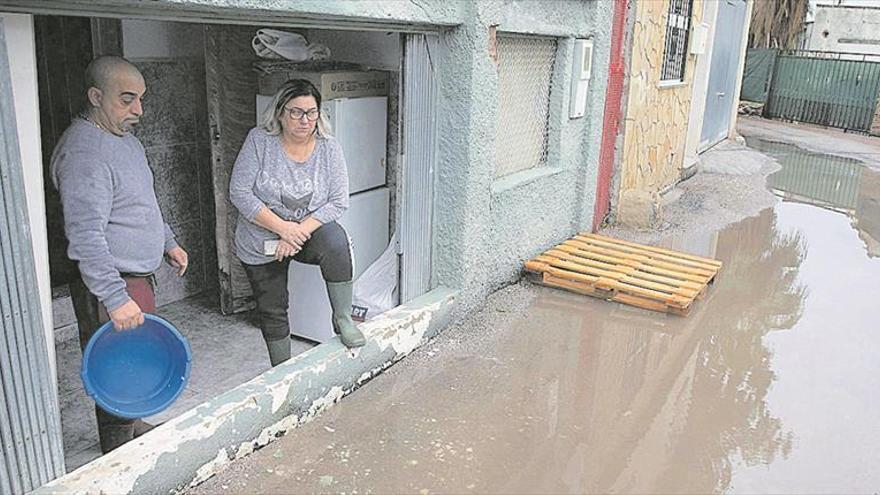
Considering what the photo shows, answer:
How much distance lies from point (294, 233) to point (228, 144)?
54.2 inches

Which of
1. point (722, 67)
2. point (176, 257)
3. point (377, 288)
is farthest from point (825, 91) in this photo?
point (176, 257)

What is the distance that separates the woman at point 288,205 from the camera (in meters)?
3.52

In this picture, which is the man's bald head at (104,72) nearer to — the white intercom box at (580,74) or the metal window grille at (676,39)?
the white intercom box at (580,74)

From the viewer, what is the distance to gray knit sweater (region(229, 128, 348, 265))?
3539mm

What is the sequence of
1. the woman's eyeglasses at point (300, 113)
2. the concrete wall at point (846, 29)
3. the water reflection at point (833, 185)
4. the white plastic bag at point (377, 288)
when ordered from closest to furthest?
1. the woman's eyeglasses at point (300, 113)
2. the white plastic bag at point (377, 288)
3. the water reflection at point (833, 185)
4. the concrete wall at point (846, 29)

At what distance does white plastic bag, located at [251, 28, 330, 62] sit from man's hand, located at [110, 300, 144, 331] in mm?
2149

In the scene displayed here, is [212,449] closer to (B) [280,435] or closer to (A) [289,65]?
(B) [280,435]

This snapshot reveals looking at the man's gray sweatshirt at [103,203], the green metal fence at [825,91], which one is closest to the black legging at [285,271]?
the man's gray sweatshirt at [103,203]

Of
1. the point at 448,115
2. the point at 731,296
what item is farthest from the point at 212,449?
the point at 731,296

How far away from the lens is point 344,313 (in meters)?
3.74

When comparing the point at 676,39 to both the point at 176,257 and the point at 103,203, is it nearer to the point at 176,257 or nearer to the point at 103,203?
the point at 176,257

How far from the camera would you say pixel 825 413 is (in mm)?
3781

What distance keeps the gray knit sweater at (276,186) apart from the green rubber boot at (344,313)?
35 centimetres

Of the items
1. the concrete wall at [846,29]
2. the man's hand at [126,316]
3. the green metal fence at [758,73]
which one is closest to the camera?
the man's hand at [126,316]
